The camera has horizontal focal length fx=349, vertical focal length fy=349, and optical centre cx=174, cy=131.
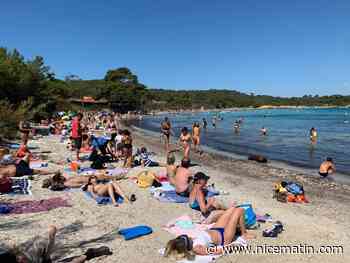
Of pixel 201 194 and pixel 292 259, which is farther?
pixel 201 194

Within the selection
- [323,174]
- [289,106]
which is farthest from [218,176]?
[289,106]

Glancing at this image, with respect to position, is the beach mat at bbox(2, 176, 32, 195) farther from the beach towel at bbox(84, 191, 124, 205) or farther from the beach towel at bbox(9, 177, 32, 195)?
the beach towel at bbox(84, 191, 124, 205)

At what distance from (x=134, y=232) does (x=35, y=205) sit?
250 cm

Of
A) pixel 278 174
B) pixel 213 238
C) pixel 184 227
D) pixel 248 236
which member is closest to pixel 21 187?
pixel 184 227

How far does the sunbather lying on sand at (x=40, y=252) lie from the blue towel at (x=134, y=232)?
0.60 m

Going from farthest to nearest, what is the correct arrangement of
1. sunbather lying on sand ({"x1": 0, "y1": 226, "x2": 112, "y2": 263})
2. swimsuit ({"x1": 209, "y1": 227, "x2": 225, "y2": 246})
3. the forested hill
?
the forested hill
swimsuit ({"x1": 209, "y1": 227, "x2": 225, "y2": 246})
sunbather lying on sand ({"x1": 0, "y1": 226, "x2": 112, "y2": 263})

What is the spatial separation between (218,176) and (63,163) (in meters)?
5.29

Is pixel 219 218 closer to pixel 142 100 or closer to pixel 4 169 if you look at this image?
pixel 4 169

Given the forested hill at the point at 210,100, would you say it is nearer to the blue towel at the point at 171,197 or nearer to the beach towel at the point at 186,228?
the blue towel at the point at 171,197

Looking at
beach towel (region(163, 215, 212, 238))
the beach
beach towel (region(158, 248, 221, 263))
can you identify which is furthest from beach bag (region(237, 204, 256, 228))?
beach towel (region(158, 248, 221, 263))

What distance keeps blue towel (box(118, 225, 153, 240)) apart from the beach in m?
0.08

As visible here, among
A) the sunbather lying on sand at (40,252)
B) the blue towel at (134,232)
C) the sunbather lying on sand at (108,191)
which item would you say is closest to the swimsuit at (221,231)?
the blue towel at (134,232)

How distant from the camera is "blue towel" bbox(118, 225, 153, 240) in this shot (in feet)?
17.5

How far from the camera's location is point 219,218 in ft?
17.2
